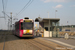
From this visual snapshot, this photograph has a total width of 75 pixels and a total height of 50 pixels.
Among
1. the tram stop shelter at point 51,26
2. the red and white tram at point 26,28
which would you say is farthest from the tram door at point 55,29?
the red and white tram at point 26,28

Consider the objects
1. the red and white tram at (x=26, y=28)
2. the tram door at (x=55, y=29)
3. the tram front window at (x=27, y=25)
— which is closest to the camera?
the red and white tram at (x=26, y=28)

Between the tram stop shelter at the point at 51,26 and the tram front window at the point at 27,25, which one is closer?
the tram front window at the point at 27,25

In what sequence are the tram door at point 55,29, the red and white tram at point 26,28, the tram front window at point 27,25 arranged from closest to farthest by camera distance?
1. the red and white tram at point 26,28
2. the tram front window at point 27,25
3. the tram door at point 55,29

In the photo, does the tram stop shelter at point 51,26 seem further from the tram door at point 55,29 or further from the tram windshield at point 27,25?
the tram windshield at point 27,25

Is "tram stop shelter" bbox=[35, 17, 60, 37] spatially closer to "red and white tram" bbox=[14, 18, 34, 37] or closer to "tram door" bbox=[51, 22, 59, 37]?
"tram door" bbox=[51, 22, 59, 37]

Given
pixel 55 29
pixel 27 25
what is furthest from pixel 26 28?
pixel 55 29

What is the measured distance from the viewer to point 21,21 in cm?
1984

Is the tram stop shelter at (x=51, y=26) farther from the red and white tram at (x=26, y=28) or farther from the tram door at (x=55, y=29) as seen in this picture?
the red and white tram at (x=26, y=28)

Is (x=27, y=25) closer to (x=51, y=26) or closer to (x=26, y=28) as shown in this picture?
(x=26, y=28)

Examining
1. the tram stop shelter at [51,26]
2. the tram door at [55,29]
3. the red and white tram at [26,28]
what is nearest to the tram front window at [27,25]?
the red and white tram at [26,28]

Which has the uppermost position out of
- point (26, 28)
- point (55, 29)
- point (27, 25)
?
point (27, 25)

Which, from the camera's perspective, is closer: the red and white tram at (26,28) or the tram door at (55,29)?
the red and white tram at (26,28)

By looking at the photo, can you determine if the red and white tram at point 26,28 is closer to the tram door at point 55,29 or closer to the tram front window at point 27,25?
the tram front window at point 27,25

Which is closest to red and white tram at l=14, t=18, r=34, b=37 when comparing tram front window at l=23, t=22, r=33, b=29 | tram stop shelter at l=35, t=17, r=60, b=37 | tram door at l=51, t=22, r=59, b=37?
tram front window at l=23, t=22, r=33, b=29
